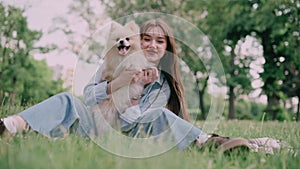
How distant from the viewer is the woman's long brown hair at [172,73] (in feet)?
9.30

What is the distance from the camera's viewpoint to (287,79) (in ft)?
46.8

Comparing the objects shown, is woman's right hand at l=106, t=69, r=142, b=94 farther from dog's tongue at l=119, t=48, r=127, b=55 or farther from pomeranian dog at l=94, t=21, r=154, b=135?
dog's tongue at l=119, t=48, r=127, b=55

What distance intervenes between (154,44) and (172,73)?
0.24 meters

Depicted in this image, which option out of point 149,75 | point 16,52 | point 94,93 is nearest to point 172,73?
point 149,75

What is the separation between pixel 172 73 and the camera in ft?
9.48

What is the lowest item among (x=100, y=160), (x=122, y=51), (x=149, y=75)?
(x=100, y=160)

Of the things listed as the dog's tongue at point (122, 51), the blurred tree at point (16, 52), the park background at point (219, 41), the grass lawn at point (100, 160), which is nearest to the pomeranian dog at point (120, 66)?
the dog's tongue at point (122, 51)

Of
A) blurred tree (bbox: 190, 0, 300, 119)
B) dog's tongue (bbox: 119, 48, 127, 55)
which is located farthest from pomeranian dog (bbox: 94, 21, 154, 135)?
blurred tree (bbox: 190, 0, 300, 119)

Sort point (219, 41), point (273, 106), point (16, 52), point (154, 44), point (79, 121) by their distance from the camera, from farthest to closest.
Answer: point (16, 52)
point (219, 41)
point (273, 106)
point (154, 44)
point (79, 121)

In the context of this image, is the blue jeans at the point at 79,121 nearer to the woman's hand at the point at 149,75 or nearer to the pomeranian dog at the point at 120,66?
the pomeranian dog at the point at 120,66

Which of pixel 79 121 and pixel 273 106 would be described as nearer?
pixel 79 121

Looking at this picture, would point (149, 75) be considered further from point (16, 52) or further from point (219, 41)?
point (16, 52)

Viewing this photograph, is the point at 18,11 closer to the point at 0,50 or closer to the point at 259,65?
the point at 0,50

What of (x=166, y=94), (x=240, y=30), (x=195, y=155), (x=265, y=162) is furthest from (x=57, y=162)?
(x=240, y=30)
